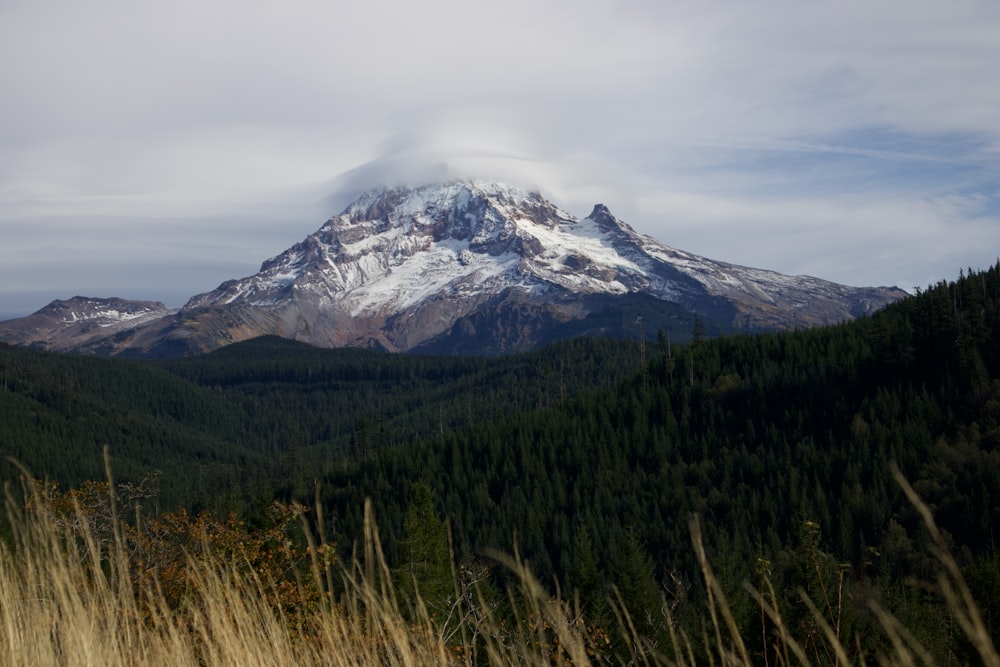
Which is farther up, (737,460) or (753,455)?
(753,455)

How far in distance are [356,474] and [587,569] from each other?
90.1 m

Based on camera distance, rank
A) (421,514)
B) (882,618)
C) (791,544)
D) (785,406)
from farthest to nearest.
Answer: (785,406), (791,544), (421,514), (882,618)

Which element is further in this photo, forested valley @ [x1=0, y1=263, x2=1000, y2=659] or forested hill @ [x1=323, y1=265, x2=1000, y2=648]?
forested hill @ [x1=323, y1=265, x2=1000, y2=648]

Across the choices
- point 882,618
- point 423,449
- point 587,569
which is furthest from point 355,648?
point 423,449

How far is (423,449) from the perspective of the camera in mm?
130125

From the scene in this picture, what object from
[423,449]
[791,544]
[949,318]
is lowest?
[791,544]

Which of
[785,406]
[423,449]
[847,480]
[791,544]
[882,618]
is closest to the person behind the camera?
[882,618]

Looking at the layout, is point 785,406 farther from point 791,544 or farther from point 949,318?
point 791,544

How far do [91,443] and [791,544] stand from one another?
578ft

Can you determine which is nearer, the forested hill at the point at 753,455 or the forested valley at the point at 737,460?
the forested valley at the point at 737,460

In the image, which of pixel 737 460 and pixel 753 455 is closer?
pixel 753 455

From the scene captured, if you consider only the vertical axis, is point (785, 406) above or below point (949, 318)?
below

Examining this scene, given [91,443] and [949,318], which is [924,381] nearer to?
[949,318]

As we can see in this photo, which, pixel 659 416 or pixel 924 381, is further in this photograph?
pixel 659 416
